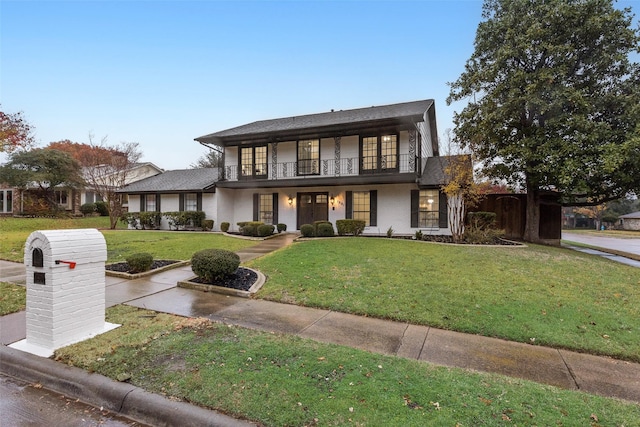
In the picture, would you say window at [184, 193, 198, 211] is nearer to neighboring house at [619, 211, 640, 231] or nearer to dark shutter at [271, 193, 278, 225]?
dark shutter at [271, 193, 278, 225]

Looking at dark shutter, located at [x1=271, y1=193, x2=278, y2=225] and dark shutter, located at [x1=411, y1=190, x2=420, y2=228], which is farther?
dark shutter, located at [x1=271, y1=193, x2=278, y2=225]

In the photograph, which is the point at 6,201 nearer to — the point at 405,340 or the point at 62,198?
the point at 62,198

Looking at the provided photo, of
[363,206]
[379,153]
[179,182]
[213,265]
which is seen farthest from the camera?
[179,182]

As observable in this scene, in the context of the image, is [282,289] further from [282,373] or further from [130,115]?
[130,115]

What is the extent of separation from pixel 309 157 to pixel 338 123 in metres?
2.72

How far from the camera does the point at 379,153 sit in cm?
1470

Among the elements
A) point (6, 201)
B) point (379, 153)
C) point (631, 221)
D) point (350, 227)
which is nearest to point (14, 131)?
point (6, 201)

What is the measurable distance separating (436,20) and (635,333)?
13381mm

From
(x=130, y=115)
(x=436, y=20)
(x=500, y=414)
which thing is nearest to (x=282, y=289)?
(x=500, y=414)

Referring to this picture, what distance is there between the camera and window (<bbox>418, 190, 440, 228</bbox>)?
1423cm

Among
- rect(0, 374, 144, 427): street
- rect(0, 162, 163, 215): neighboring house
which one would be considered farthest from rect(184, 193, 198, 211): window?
rect(0, 374, 144, 427): street

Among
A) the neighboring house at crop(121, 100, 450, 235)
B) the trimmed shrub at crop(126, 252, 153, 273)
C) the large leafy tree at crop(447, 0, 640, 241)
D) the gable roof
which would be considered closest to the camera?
the trimmed shrub at crop(126, 252, 153, 273)

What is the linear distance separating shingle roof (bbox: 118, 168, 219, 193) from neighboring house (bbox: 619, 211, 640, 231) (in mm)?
53388

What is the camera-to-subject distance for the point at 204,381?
2660 millimetres
